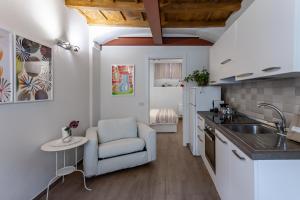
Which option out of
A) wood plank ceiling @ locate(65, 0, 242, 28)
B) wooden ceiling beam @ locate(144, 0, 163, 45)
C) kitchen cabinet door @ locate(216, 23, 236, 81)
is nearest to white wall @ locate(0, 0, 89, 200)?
wood plank ceiling @ locate(65, 0, 242, 28)

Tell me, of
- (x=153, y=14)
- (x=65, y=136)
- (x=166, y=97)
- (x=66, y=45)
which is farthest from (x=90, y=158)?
(x=166, y=97)

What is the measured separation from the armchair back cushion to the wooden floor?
61 cm

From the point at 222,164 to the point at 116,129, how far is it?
1.98 meters

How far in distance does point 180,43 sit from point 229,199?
344 centimetres

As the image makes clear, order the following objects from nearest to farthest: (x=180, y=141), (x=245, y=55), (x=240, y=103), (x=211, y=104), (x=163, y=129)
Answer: (x=245, y=55) < (x=240, y=103) < (x=211, y=104) < (x=180, y=141) < (x=163, y=129)

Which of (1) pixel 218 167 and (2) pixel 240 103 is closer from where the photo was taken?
(1) pixel 218 167

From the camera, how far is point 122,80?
441 cm

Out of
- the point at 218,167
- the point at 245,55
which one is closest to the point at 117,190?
the point at 218,167

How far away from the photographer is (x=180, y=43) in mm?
4324

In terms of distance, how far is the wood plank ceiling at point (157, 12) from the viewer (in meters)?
2.72

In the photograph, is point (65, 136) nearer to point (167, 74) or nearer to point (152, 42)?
point (152, 42)

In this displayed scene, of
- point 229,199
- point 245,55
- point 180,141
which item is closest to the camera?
point 229,199

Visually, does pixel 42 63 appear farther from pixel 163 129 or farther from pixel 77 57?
pixel 163 129

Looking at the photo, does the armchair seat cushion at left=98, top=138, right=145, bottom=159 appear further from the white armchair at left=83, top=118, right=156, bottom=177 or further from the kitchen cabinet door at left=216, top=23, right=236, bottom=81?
the kitchen cabinet door at left=216, top=23, right=236, bottom=81
